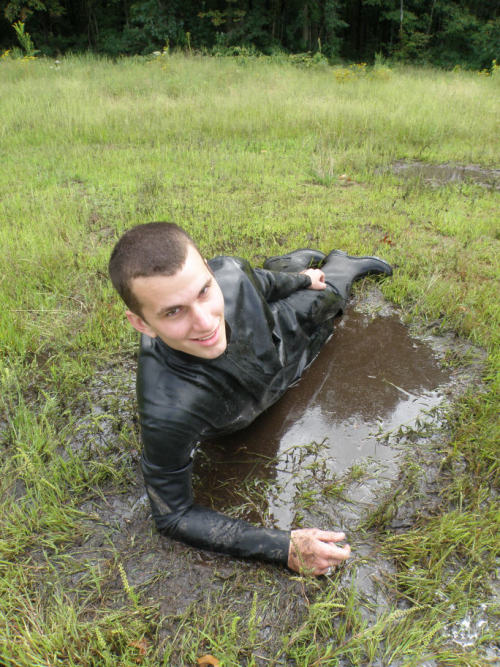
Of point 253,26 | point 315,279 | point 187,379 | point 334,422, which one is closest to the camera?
point 187,379

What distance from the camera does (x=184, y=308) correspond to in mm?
1872

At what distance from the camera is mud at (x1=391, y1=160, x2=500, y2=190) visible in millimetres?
5770

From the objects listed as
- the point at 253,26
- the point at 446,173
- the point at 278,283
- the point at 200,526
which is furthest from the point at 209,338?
the point at 253,26

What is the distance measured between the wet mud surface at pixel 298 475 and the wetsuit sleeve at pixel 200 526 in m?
0.11

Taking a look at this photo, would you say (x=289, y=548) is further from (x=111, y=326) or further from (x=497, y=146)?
(x=497, y=146)

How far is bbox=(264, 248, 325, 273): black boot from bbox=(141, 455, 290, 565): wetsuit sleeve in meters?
2.03

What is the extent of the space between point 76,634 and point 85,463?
2.93ft

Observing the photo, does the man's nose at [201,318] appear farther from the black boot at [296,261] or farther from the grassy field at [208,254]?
the black boot at [296,261]

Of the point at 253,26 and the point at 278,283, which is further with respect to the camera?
the point at 253,26

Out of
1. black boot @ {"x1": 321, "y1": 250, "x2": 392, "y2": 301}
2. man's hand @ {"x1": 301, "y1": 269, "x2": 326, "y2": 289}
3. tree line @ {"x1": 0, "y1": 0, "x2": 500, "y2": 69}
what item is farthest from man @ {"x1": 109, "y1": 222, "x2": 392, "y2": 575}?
tree line @ {"x1": 0, "y1": 0, "x2": 500, "y2": 69}

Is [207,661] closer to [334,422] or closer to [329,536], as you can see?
[329,536]

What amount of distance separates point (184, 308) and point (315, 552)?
3.72 ft

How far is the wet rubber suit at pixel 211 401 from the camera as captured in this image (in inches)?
76.0

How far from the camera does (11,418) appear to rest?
2.72 m
